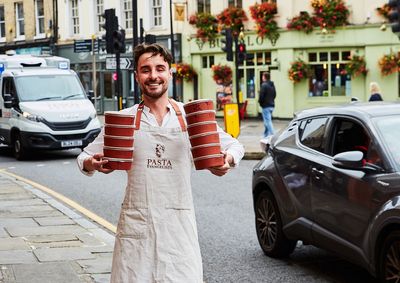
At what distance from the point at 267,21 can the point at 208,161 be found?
102 feet

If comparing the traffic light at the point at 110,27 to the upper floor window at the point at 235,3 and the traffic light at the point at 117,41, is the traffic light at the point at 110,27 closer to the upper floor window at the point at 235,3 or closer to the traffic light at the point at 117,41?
the traffic light at the point at 117,41

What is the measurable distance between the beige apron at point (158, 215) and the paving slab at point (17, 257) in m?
3.57

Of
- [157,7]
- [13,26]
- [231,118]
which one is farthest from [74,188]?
[13,26]

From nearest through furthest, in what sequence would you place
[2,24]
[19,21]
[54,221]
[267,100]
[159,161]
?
[159,161], [54,221], [267,100], [19,21], [2,24]

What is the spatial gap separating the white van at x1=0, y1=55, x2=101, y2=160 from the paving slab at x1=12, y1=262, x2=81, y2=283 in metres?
12.5

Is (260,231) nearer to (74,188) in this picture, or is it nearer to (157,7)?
(74,188)

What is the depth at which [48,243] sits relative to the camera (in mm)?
8141

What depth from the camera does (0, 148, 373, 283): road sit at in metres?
7.11

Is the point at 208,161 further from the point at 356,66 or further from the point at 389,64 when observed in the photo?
the point at 356,66

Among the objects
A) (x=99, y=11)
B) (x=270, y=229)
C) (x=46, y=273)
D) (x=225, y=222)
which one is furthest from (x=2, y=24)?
(x=46, y=273)

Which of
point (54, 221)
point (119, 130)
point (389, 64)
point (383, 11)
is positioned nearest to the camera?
point (119, 130)

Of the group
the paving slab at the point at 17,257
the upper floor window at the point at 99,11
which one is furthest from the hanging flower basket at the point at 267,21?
the paving slab at the point at 17,257

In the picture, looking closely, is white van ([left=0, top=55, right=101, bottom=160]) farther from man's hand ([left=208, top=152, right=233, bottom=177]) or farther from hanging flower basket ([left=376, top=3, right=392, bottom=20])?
man's hand ([left=208, top=152, right=233, bottom=177])

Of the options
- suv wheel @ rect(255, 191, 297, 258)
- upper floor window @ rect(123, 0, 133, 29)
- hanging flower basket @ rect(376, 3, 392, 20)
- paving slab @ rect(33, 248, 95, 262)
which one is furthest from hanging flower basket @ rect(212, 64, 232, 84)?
paving slab @ rect(33, 248, 95, 262)
